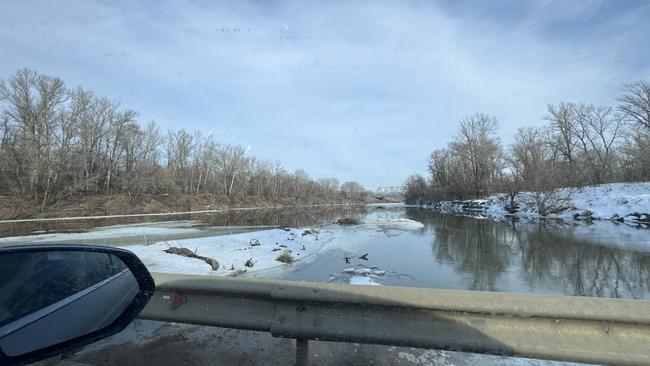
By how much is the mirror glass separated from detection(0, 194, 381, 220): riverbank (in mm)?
42002

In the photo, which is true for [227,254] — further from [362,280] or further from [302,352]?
[302,352]

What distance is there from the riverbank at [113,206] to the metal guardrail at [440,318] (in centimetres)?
4258

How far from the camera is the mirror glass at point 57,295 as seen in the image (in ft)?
5.73

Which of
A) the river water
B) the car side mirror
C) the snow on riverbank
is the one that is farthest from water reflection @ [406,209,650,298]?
the car side mirror

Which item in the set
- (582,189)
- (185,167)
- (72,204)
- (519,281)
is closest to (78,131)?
(72,204)

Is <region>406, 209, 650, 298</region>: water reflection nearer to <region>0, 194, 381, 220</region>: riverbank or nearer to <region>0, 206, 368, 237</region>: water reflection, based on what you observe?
<region>0, 206, 368, 237</region>: water reflection

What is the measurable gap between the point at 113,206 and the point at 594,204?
2083 inches

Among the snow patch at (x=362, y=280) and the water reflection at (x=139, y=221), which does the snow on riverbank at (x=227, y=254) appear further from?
the water reflection at (x=139, y=221)

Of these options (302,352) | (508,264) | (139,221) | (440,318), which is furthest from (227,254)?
(139,221)

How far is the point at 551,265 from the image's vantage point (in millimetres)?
10188

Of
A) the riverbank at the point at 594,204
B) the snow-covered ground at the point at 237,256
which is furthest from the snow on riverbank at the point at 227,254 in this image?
the riverbank at the point at 594,204

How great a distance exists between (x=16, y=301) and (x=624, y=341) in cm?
357

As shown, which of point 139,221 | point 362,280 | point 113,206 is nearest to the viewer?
point 362,280

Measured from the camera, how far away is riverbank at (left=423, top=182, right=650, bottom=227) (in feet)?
83.1
